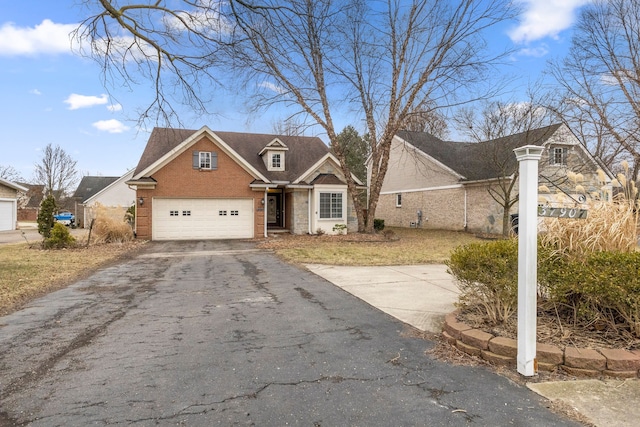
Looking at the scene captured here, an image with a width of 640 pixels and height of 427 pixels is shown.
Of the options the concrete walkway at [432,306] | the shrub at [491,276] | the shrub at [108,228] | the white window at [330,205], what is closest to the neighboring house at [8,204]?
the shrub at [108,228]

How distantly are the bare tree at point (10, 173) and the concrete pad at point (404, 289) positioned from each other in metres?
50.7

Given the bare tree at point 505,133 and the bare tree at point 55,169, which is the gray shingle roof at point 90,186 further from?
the bare tree at point 505,133

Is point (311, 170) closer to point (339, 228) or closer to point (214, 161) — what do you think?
point (339, 228)

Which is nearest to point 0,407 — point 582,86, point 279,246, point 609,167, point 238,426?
point 238,426

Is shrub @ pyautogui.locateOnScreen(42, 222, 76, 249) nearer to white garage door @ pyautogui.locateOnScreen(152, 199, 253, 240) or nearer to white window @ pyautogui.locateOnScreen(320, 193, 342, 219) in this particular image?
white garage door @ pyautogui.locateOnScreen(152, 199, 253, 240)

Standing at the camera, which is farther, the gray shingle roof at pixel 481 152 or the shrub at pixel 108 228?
the gray shingle roof at pixel 481 152

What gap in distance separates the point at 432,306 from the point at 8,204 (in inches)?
1290

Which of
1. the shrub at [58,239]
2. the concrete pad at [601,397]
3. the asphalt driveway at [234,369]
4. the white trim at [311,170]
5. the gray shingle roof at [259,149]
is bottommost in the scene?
the asphalt driveway at [234,369]

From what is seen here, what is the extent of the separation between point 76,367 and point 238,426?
7.03 feet

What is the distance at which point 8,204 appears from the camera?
2767 cm

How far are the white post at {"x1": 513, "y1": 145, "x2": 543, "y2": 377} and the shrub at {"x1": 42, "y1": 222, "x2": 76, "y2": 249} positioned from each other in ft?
53.0

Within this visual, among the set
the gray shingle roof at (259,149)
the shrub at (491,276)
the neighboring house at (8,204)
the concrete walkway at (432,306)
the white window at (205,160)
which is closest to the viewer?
the concrete walkway at (432,306)

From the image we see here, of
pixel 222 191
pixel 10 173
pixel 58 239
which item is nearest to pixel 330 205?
pixel 222 191

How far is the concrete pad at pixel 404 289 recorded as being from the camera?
5.63 meters
